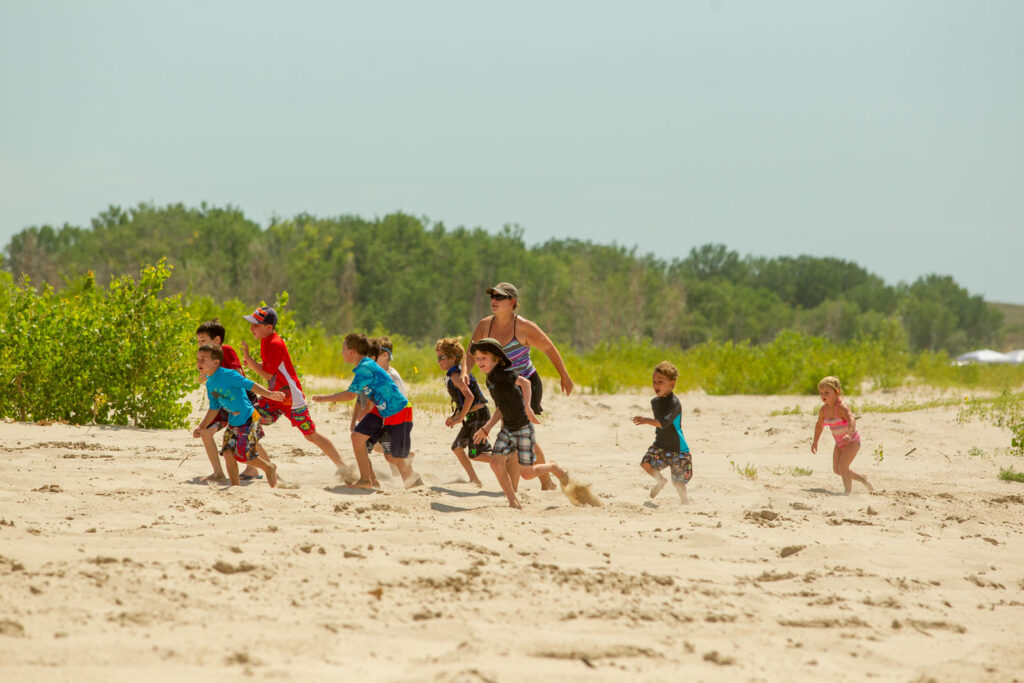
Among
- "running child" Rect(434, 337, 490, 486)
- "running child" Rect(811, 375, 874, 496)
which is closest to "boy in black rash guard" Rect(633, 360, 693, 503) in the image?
"running child" Rect(811, 375, 874, 496)

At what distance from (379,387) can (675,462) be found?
2388mm

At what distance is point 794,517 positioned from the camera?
664 cm

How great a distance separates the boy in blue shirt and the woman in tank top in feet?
5.63

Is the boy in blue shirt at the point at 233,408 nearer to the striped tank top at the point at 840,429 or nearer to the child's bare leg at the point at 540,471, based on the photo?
the child's bare leg at the point at 540,471

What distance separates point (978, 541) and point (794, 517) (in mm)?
1174

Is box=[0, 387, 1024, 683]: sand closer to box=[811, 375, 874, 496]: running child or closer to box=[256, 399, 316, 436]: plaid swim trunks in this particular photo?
box=[811, 375, 874, 496]: running child

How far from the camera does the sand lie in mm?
3607

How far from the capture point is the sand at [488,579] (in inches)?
142

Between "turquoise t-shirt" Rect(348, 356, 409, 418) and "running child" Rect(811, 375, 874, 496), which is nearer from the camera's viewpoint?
"turquoise t-shirt" Rect(348, 356, 409, 418)

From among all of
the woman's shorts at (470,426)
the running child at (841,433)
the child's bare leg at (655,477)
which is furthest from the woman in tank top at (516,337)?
the running child at (841,433)

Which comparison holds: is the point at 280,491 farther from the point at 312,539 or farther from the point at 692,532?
the point at 692,532

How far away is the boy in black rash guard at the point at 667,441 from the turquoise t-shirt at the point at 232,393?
2992 mm

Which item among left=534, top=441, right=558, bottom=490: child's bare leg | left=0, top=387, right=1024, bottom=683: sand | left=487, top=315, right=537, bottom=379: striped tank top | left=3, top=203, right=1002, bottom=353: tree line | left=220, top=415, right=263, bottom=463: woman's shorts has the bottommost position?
left=0, top=387, right=1024, bottom=683: sand

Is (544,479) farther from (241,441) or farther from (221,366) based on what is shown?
(221,366)
